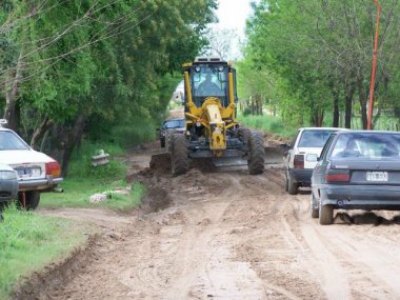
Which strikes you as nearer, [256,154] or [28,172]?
[28,172]

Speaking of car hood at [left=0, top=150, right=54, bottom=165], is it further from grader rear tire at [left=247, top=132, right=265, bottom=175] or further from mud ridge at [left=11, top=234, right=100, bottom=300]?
grader rear tire at [left=247, top=132, right=265, bottom=175]

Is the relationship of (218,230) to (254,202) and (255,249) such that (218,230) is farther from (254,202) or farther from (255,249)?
(254,202)

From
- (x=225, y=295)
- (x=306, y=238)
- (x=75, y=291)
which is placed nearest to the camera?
(x=225, y=295)

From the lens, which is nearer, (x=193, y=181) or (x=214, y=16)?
(x=193, y=181)

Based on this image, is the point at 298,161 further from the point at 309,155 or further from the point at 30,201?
the point at 30,201

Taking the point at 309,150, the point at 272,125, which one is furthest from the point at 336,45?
the point at 272,125

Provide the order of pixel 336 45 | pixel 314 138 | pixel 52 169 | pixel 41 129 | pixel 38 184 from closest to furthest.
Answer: pixel 38 184
pixel 52 169
pixel 314 138
pixel 41 129
pixel 336 45

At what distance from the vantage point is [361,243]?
39.4 ft

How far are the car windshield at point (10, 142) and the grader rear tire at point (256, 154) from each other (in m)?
11.0

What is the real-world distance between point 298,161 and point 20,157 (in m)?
7.19

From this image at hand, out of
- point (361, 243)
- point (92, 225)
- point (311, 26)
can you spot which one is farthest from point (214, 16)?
point (361, 243)

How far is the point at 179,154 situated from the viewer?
1074 inches

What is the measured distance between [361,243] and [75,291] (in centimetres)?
445

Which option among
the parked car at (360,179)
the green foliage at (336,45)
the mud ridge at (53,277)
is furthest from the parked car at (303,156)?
the green foliage at (336,45)
